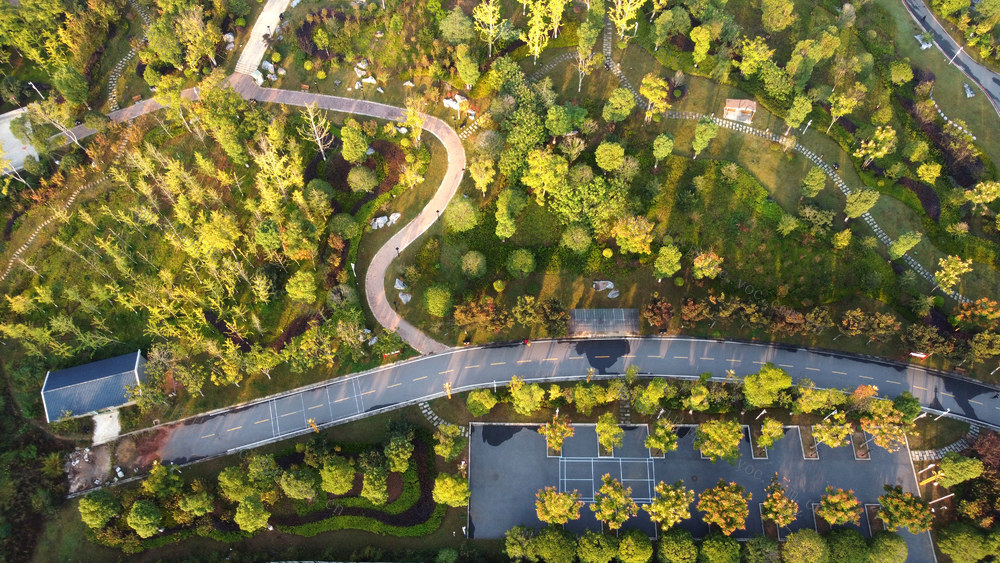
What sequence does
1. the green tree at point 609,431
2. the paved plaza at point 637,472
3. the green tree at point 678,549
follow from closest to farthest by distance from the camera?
the green tree at point 678,549
the green tree at point 609,431
the paved plaza at point 637,472

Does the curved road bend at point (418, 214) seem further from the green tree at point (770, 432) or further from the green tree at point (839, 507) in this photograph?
the green tree at point (839, 507)

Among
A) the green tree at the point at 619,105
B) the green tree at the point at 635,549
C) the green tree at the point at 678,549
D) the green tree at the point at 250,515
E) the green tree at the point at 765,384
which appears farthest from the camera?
the green tree at the point at 619,105

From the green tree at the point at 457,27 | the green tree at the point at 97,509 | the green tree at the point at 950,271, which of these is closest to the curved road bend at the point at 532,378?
the green tree at the point at 97,509

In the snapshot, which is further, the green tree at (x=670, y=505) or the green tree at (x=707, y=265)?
the green tree at (x=707, y=265)

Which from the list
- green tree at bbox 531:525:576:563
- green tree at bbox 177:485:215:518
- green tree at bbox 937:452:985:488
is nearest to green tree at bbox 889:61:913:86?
green tree at bbox 937:452:985:488

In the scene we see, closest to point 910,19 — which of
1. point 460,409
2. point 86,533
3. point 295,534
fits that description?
point 460,409

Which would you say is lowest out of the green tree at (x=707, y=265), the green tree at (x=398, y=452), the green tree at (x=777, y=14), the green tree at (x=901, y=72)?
the green tree at (x=398, y=452)

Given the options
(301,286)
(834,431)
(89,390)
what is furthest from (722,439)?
(89,390)

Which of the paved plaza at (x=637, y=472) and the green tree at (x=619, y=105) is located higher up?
the green tree at (x=619, y=105)
